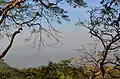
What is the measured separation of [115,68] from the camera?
15.3m

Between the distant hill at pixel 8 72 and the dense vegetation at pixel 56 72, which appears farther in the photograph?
the distant hill at pixel 8 72

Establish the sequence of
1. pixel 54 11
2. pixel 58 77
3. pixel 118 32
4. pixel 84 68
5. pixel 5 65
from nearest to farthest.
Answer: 1. pixel 118 32
2. pixel 54 11
3. pixel 84 68
4. pixel 58 77
5. pixel 5 65

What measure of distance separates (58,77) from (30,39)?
4.66m

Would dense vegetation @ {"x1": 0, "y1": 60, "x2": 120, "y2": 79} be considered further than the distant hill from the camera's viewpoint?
No

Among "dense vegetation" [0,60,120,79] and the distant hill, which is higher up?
the distant hill

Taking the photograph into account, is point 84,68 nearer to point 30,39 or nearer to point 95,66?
point 95,66

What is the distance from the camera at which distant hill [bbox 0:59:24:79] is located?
68.6 ft

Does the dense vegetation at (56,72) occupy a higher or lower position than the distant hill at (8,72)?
lower

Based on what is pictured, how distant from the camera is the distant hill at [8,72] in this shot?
2090cm

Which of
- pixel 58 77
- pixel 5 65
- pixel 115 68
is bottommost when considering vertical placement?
pixel 115 68

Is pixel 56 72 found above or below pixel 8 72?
below

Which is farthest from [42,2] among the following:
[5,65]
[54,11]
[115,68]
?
[5,65]

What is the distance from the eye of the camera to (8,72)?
21594 millimetres

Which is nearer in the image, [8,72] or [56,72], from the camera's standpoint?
[56,72]
